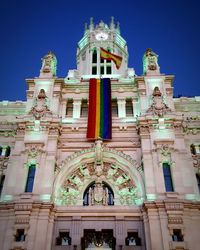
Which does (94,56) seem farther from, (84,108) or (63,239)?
(63,239)

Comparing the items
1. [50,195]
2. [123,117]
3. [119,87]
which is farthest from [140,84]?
[50,195]

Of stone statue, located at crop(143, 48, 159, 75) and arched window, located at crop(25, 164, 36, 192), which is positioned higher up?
stone statue, located at crop(143, 48, 159, 75)

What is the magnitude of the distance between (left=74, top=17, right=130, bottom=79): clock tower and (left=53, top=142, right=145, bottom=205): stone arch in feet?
64.8

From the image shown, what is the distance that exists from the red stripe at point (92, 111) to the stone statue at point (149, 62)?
5.80m

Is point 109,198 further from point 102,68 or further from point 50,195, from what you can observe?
point 102,68

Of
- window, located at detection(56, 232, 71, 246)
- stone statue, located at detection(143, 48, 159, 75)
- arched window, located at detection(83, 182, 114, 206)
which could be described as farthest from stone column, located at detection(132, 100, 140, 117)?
window, located at detection(56, 232, 71, 246)

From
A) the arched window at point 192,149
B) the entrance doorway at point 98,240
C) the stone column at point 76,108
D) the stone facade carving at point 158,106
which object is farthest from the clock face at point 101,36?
the entrance doorway at point 98,240

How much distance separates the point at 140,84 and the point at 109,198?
12567 mm

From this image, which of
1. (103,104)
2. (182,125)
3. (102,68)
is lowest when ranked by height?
(182,125)

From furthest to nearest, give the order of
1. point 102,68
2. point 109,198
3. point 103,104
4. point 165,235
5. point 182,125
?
1. point 102,68
2. point 103,104
3. point 182,125
4. point 109,198
5. point 165,235

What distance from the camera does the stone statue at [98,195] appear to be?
26234mm

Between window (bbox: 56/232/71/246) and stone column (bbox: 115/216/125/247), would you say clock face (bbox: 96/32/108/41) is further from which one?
window (bbox: 56/232/71/246)

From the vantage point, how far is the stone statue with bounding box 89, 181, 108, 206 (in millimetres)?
26234

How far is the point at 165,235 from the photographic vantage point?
75.8ft
